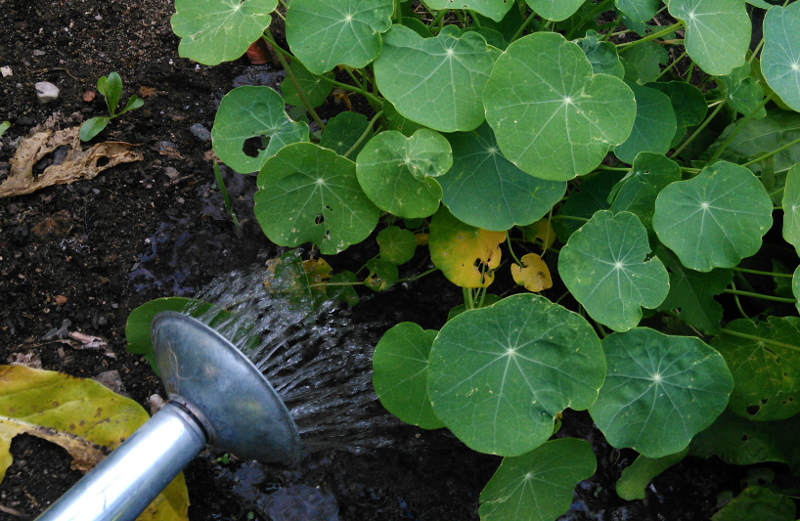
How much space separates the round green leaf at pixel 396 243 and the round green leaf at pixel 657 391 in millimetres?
527

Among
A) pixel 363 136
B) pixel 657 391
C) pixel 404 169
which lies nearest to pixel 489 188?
pixel 404 169

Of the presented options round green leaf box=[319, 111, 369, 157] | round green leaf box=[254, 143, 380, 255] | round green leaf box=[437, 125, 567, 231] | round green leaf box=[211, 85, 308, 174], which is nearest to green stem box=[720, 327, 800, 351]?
round green leaf box=[437, 125, 567, 231]

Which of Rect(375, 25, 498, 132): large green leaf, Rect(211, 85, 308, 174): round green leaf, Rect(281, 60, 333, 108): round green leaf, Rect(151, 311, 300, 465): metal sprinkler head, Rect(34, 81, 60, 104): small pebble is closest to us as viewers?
Rect(151, 311, 300, 465): metal sprinkler head

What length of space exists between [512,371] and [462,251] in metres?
0.34

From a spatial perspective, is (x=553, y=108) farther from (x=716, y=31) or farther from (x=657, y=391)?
(x=657, y=391)

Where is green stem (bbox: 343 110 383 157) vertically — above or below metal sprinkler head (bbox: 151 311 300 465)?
above

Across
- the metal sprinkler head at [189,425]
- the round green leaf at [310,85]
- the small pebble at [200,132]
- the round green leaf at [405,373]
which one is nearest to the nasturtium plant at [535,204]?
the round green leaf at [405,373]

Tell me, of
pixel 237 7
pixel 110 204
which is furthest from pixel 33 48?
pixel 237 7

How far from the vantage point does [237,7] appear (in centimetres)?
141

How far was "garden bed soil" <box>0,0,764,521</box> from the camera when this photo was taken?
1621mm

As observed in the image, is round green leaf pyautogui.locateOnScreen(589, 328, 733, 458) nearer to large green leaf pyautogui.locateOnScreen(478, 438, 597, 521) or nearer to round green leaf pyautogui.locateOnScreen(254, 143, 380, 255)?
large green leaf pyautogui.locateOnScreen(478, 438, 597, 521)

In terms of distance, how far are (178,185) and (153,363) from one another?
54cm

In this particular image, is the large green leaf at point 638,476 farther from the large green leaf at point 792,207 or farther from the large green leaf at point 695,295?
the large green leaf at point 792,207

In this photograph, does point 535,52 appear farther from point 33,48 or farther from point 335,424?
point 33,48
